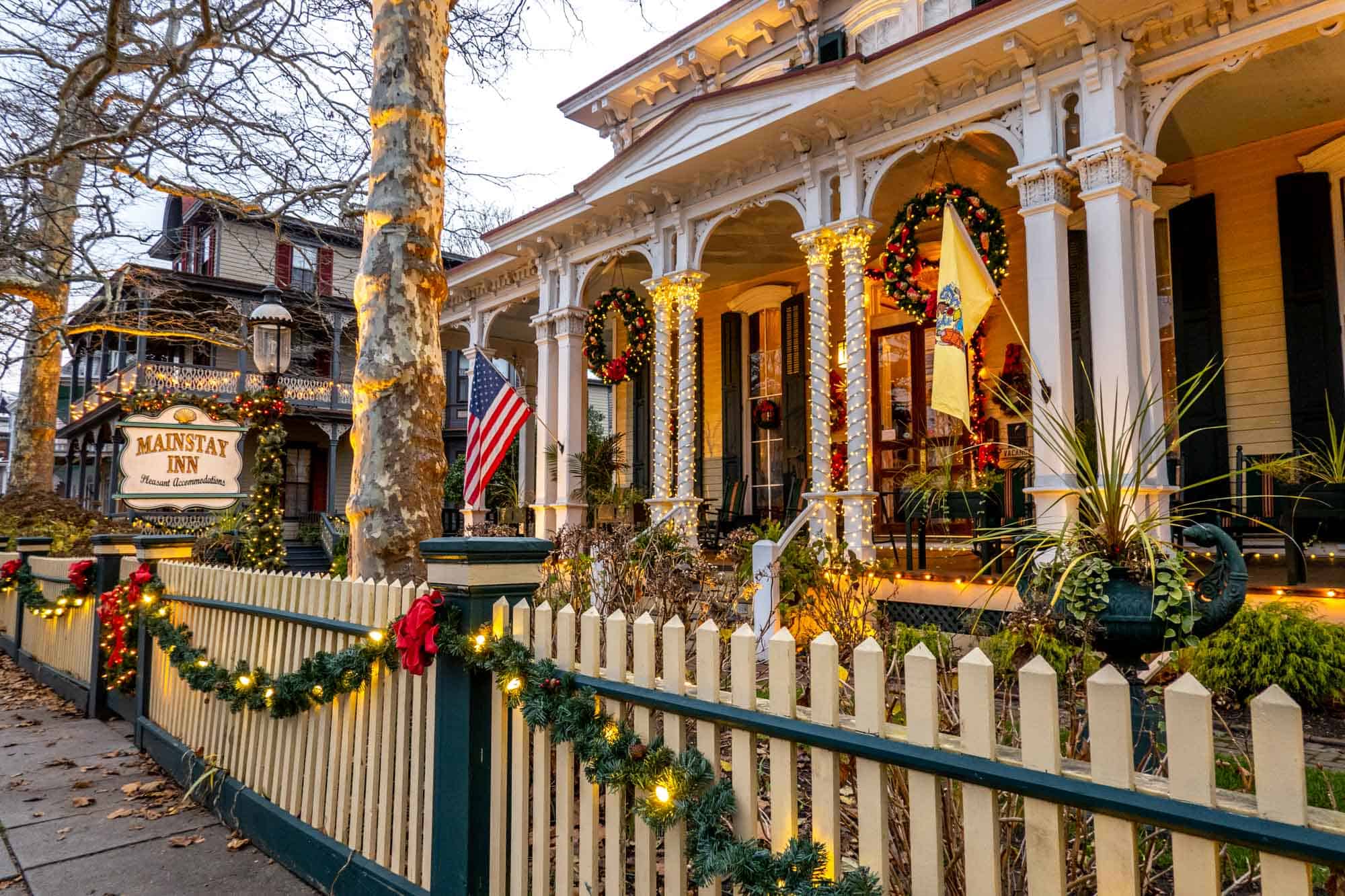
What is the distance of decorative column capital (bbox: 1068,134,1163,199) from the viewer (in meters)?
5.57

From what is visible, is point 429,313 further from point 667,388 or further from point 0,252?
point 0,252

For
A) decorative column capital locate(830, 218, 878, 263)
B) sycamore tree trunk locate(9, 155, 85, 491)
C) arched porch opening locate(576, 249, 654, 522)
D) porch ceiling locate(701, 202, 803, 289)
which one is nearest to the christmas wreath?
arched porch opening locate(576, 249, 654, 522)

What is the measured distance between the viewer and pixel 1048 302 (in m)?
5.86

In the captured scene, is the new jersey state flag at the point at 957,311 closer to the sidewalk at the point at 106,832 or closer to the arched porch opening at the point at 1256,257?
the arched porch opening at the point at 1256,257

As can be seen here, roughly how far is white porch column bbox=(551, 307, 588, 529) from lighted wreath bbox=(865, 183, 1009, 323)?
4.86 metres

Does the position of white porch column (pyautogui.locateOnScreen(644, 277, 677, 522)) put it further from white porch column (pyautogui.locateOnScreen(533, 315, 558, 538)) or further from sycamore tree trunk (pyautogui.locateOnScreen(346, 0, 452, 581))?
sycamore tree trunk (pyautogui.locateOnScreen(346, 0, 452, 581))

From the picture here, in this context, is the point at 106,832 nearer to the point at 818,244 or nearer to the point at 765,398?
the point at 818,244

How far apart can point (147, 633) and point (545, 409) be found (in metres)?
6.50

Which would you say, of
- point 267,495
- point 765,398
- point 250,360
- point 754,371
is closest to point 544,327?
point 754,371

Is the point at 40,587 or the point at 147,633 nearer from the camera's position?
the point at 147,633

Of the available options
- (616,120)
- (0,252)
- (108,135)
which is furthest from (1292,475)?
(0,252)

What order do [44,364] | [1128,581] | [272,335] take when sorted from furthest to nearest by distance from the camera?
[44,364] → [272,335] → [1128,581]

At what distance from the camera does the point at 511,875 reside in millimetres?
2422

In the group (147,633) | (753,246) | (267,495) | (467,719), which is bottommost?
(147,633)
